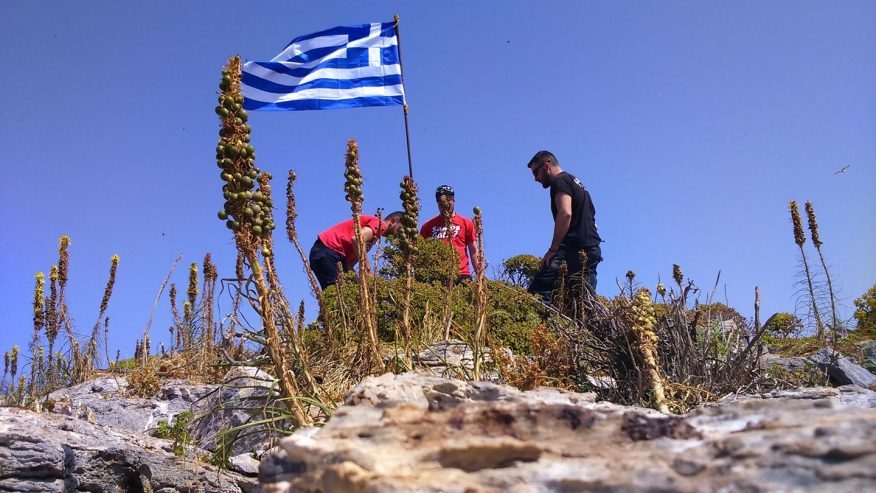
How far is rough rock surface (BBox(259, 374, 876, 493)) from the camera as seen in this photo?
3.44 feet

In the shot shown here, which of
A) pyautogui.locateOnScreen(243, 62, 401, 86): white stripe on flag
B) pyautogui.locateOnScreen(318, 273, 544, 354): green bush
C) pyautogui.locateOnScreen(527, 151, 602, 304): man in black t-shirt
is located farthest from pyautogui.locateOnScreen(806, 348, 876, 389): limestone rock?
pyautogui.locateOnScreen(243, 62, 401, 86): white stripe on flag

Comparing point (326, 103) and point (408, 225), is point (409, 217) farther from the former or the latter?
point (326, 103)

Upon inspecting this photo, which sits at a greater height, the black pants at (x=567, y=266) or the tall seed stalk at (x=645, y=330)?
the black pants at (x=567, y=266)

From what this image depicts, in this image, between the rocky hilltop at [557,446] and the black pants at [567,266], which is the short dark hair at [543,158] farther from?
the rocky hilltop at [557,446]

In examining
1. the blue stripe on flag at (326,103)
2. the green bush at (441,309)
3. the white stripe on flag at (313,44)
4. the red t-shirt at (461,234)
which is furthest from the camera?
the white stripe on flag at (313,44)

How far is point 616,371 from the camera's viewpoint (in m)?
3.89

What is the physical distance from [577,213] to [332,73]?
4.78 m

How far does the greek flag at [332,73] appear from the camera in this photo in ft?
31.0

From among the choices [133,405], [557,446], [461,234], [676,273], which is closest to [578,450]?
[557,446]

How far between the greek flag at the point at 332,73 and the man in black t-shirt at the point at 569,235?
3154 mm

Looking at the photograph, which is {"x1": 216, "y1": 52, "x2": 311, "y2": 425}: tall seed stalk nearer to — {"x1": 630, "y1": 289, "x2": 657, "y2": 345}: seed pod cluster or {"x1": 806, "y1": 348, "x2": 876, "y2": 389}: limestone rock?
{"x1": 630, "y1": 289, "x2": 657, "y2": 345}: seed pod cluster

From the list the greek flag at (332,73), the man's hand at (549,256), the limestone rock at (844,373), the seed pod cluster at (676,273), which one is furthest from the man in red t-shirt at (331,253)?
the limestone rock at (844,373)

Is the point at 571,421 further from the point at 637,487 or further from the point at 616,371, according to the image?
the point at 616,371

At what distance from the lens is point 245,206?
2.74m
